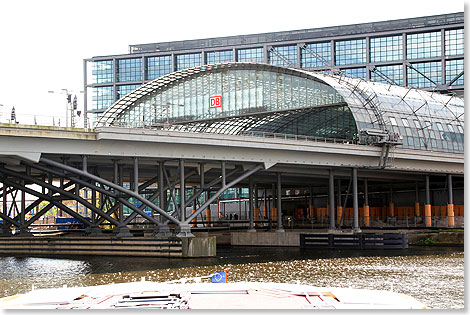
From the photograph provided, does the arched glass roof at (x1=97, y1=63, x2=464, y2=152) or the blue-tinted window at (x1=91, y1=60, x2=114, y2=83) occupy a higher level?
the blue-tinted window at (x1=91, y1=60, x2=114, y2=83)

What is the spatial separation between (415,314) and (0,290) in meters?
28.9

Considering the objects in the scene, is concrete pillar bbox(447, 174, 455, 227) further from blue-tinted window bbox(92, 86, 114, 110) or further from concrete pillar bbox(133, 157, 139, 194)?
blue-tinted window bbox(92, 86, 114, 110)

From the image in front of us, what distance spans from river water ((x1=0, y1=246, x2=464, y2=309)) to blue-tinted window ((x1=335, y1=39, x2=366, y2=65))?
94906mm

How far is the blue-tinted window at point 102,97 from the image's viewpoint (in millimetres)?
168875

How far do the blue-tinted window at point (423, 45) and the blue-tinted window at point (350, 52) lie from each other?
10060 millimetres

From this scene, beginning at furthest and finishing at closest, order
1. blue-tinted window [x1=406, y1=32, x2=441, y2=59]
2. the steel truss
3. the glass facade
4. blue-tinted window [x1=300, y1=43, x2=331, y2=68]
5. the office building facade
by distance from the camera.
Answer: blue-tinted window [x1=300, y1=43, x2=331, y2=68] < blue-tinted window [x1=406, y1=32, x2=441, y2=59] < the office building facade < the glass facade < the steel truss

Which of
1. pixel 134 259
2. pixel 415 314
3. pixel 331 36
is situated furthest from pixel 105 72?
pixel 415 314

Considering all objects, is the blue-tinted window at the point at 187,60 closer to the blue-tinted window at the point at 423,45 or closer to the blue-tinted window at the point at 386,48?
the blue-tinted window at the point at 386,48

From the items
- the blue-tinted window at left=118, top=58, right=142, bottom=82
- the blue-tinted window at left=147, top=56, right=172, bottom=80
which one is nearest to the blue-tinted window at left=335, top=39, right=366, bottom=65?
the blue-tinted window at left=147, top=56, right=172, bottom=80

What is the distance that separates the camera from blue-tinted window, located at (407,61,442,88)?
147 metres

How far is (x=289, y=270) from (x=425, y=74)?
112m

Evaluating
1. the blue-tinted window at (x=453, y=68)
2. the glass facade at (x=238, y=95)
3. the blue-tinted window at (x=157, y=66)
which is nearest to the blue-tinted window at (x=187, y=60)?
the blue-tinted window at (x=157, y=66)

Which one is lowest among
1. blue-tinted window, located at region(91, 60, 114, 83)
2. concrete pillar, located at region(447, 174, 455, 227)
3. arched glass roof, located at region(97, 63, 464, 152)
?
concrete pillar, located at region(447, 174, 455, 227)

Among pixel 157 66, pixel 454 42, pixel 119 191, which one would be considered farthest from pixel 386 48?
pixel 119 191
